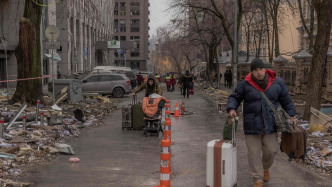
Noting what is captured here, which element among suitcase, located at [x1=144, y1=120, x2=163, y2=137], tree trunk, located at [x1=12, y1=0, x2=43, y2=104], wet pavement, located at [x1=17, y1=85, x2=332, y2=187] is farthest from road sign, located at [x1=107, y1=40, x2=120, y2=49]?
suitcase, located at [x1=144, y1=120, x2=163, y2=137]

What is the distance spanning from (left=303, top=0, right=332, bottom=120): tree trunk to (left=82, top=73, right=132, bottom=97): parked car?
16704mm

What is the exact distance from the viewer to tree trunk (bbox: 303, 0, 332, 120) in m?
13.1

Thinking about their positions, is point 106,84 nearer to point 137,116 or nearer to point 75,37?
point 137,116

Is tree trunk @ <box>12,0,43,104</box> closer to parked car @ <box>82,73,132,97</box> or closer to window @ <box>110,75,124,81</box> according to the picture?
parked car @ <box>82,73,132,97</box>

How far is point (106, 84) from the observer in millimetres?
28812

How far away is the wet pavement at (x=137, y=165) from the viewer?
23.1 feet

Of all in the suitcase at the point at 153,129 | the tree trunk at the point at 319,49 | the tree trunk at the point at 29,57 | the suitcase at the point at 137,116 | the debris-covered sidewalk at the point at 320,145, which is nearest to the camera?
the debris-covered sidewalk at the point at 320,145

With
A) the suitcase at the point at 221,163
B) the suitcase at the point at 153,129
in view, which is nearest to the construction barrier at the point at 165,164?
the suitcase at the point at 221,163

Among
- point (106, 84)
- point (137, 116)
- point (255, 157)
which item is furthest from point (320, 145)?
point (106, 84)

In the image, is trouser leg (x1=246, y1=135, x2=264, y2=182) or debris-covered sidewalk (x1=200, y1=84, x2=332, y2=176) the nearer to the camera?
trouser leg (x1=246, y1=135, x2=264, y2=182)

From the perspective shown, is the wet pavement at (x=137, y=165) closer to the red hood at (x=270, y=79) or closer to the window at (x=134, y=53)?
the red hood at (x=270, y=79)

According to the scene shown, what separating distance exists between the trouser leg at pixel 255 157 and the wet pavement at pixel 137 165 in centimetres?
50

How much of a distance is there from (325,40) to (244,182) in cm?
758

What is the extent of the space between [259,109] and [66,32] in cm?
1852
